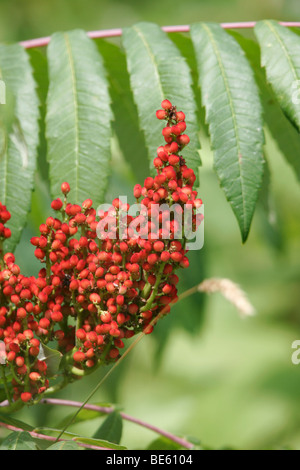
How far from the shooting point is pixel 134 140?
7.99 ft

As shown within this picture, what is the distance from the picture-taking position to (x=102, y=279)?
1573 millimetres

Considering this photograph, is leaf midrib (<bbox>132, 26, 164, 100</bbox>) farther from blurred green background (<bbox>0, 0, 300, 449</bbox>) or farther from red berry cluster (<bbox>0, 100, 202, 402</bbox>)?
blurred green background (<bbox>0, 0, 300, 449</bbox>)

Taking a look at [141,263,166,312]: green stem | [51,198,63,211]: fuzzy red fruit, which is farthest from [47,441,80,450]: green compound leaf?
[51,198,63,211]: fuzzy red fruit

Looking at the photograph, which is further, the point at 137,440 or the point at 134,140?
the point at 137,440

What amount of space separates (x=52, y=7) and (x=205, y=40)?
18.2 ft

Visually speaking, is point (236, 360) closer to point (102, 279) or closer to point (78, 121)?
point (78, 121)

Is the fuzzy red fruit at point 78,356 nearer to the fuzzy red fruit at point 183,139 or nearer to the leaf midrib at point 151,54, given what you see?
the fuzzy red fruit at point 183,139

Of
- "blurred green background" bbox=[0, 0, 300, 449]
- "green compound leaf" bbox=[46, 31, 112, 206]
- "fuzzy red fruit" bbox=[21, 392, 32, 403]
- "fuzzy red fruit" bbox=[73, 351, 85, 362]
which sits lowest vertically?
"blurred green background" bbox=[0, 0, 300, 449]

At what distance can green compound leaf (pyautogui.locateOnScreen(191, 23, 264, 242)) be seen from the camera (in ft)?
6.31

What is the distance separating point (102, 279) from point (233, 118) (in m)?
0.80

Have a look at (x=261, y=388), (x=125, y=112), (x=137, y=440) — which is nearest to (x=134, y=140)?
(x=125, y=112)

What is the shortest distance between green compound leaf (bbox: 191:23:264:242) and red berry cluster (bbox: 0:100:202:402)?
0.39 metres

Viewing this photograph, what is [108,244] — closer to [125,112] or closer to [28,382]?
[28,382]

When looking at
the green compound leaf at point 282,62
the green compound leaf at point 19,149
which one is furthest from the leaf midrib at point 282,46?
the green compound leaf at point 19,149
